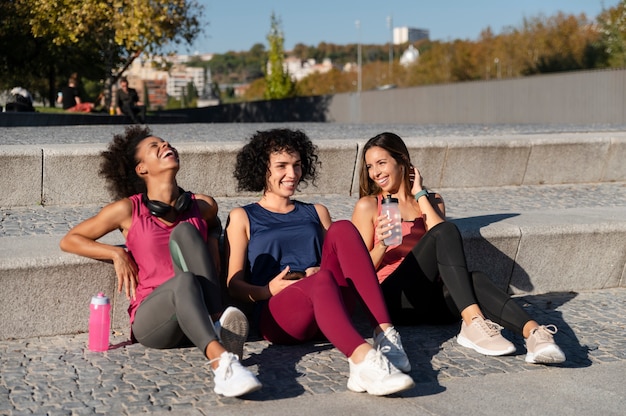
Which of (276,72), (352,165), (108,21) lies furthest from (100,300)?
(276,72)

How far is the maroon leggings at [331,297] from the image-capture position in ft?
15.2

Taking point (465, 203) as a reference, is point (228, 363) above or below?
below

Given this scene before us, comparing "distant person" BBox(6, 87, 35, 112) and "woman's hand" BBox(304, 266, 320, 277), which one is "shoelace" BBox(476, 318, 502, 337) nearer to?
"woman's hand" BBox(304, 266, 320, 277)

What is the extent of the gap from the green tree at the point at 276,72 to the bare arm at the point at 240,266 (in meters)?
56.1

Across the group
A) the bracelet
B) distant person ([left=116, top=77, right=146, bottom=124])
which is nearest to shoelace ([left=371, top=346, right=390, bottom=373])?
the bracelet

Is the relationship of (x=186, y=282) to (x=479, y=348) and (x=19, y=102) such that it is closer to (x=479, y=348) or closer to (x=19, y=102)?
(x=479, y=348)

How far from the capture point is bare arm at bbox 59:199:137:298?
17.0 feet

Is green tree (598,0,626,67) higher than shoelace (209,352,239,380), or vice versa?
green tree (598,0,626,67)

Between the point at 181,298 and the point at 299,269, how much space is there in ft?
3.10

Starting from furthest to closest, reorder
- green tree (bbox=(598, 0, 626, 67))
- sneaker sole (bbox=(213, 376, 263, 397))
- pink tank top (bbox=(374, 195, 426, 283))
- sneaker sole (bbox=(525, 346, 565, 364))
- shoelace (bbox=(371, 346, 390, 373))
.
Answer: green tree (bbox=(598, 0, 626, 67)), pink tank top (bbox=(374, 195, 426, 283)), sneaker sole (bbox=(525, 346, 565, 364)), shoelace (bbox=(371, 346, 390, 373)), sneaker sole (bbox=(213, 376, 263, 397))

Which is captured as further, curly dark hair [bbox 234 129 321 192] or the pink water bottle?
curly dark hair [bbox 234 129 321 192]

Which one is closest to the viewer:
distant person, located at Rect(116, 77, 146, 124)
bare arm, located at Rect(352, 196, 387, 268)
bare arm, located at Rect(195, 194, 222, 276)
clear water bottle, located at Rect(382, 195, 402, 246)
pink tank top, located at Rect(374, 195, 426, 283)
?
clear water bottle, located at Rect(382, 195, 402, 246)

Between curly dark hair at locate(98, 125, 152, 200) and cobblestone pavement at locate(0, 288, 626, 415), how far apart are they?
2.76ft

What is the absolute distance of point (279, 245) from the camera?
5.41 metres
